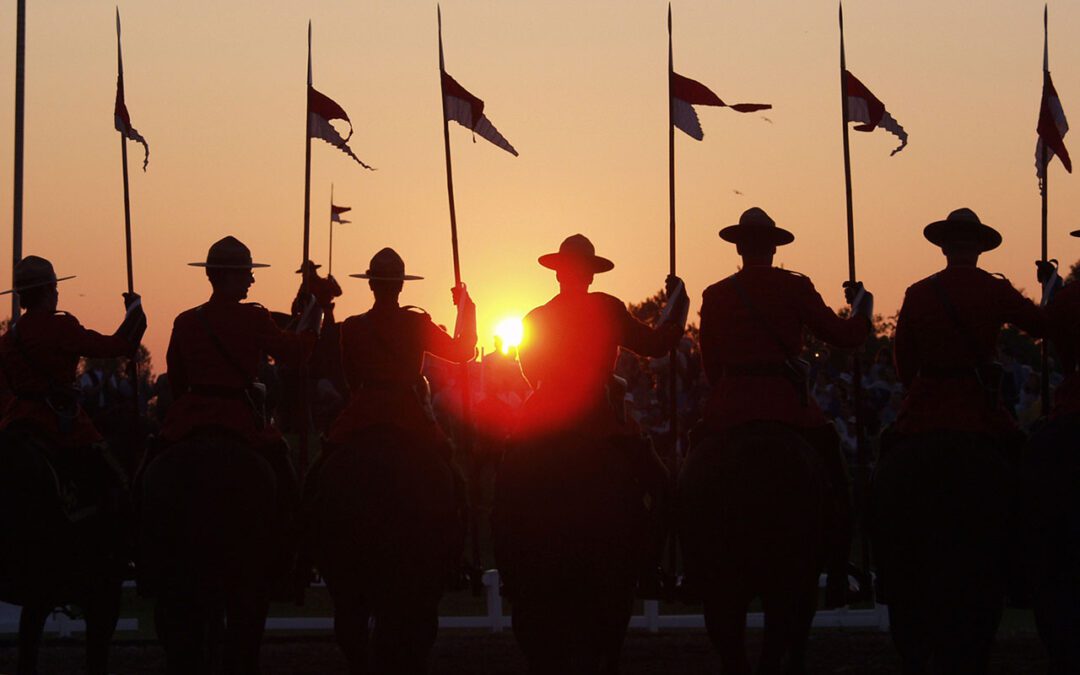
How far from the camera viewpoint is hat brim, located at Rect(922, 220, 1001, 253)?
13047 mm

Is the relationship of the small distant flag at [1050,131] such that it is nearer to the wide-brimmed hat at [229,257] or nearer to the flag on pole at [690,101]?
the flag on pole at [690,101]

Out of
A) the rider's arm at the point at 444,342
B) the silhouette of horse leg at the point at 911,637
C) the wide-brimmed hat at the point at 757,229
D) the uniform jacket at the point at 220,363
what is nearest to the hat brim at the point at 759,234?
the wide-brimmed hat at the point at 757,229

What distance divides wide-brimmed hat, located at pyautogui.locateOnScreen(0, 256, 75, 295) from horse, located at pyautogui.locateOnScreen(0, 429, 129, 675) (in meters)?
1.09

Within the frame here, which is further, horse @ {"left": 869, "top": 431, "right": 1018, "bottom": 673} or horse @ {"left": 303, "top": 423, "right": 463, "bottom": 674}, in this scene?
horse @ {"left": 303, "top": 423, "right": 463, "bottom": 674}

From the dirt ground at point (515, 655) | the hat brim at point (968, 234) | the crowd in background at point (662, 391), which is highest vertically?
the hat brim at point (968, 234)

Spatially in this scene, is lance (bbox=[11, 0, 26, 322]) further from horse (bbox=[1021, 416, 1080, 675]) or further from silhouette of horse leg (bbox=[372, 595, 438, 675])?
horse (bbox=[1021, 416, 1080, 675])

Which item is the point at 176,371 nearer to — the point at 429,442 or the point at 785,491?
the point at 429,442

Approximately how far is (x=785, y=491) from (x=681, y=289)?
2157 millimetres

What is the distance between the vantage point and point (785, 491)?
12.2 metres

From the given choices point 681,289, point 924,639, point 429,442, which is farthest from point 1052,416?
point 429,442

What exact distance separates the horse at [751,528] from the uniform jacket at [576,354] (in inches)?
27.4

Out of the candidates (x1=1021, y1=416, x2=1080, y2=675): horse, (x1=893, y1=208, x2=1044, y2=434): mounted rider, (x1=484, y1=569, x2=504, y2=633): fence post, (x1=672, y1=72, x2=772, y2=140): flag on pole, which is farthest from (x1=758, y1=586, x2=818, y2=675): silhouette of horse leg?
(x1=484, y1=569, x2=504, y2=633): fence post

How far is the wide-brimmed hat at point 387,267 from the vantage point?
13.5 metres

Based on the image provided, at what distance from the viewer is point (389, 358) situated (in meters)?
13.4
